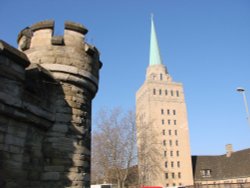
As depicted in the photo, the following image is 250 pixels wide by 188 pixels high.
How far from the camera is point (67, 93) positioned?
262 inches

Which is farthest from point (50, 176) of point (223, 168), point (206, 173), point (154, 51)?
point (154, 51)

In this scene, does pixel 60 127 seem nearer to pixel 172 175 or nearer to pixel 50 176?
pixel 50 176

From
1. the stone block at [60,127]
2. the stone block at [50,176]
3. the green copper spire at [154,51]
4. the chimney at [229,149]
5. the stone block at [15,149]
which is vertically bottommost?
the stone block at [50,176]

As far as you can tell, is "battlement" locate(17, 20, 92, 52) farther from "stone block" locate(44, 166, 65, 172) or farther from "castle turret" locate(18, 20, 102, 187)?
"stone block" locate(44, 166, 65, 172)

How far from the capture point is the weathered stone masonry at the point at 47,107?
5227mm

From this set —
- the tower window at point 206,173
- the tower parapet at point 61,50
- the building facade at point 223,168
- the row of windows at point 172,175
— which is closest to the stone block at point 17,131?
the tower parapet at point 61,50

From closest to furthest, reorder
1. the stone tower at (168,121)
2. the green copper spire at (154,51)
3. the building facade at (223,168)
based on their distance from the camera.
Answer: the building facade at (223,168), the stone tower at (168,121), the green copper spire at (154,51)

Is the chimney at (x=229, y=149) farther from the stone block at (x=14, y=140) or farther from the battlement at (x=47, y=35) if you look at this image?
the stone block at (x=14, y=140)

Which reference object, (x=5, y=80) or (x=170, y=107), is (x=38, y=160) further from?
(x=170, y=107)

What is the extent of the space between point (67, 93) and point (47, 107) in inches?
24.7

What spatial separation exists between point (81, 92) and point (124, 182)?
2710cm

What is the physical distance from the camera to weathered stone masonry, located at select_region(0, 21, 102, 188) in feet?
17.1

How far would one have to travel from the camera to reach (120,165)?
3119cm

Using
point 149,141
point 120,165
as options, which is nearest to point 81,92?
point 120,165
